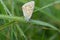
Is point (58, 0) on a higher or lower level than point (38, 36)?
higher

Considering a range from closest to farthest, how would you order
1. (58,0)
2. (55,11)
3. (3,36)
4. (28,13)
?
(28,13) → (3,36) → (58,0) → (55,11)

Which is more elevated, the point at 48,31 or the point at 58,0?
the point at 58,0

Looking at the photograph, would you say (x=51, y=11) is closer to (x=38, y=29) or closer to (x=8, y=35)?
(x=38, y=29)

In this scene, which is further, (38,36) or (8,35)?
(38,36)

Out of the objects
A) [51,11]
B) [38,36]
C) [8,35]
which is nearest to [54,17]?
Answer: [51,11]

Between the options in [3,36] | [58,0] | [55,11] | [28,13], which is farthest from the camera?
[55,11]

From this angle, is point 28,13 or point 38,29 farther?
point 38,29

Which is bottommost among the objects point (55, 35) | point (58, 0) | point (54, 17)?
point (55, 35)

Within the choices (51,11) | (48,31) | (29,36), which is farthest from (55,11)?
(29,36)

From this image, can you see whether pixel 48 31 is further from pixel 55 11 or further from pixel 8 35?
pixel 8 35
